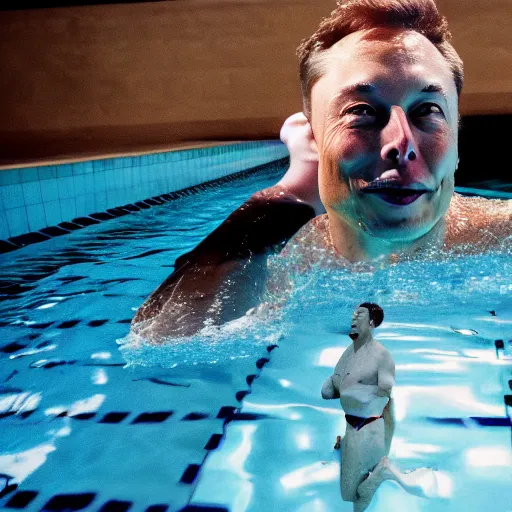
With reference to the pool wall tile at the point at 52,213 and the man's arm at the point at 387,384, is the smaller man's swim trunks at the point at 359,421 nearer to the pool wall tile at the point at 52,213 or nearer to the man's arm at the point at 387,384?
the man's arm at the point at 387,384

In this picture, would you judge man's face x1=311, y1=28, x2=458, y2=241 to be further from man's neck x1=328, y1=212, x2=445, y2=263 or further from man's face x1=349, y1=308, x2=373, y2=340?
man's face x1=349, y1=308, x2=373, y2=340

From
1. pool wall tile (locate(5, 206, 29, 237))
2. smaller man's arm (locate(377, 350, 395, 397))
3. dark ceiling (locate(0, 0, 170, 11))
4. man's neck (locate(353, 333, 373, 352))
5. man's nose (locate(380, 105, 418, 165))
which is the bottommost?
pool wall tile (locate(5, 206, 29, 237))

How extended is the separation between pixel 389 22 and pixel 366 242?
87 centimetres

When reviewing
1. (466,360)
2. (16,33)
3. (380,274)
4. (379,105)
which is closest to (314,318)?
(380,274)

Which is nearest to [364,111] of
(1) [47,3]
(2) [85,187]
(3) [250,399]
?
(3) [250,399]

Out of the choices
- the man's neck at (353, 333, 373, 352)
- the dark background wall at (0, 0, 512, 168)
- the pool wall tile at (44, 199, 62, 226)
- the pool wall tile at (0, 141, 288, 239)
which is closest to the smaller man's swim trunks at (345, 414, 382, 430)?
the man's neck at (353, 333, 373, 352)

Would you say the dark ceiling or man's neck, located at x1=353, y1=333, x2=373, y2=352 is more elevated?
the dark ceiling

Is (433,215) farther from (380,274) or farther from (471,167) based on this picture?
(471,167)

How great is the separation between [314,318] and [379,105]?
95cm

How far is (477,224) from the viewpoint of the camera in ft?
9.12

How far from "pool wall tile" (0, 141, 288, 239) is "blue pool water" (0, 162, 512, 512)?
5.60 ft

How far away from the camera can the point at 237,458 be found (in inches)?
66.0

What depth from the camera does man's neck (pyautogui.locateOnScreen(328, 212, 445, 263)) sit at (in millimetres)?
2492

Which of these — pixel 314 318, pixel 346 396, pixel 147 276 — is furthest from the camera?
pixel 147 276
